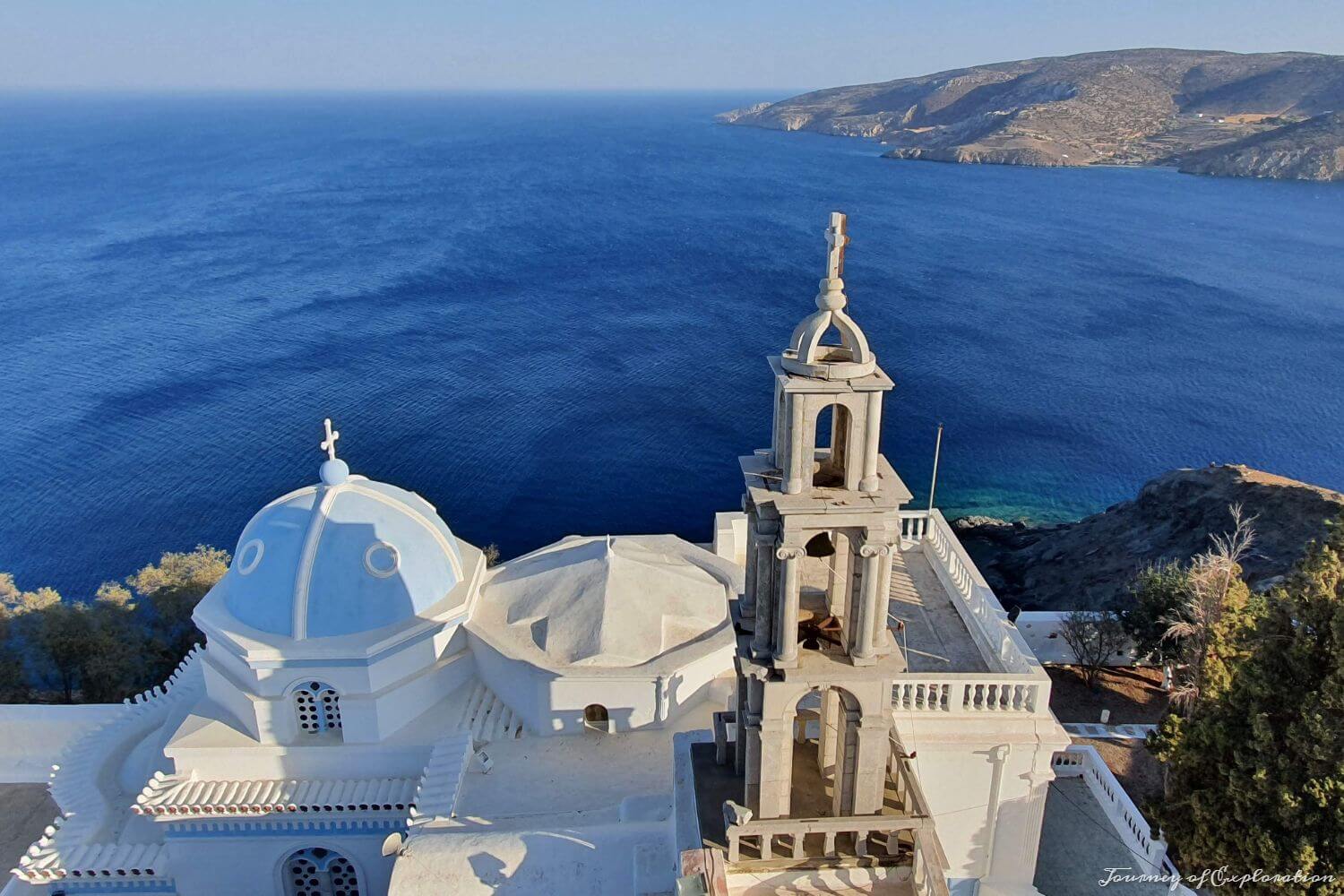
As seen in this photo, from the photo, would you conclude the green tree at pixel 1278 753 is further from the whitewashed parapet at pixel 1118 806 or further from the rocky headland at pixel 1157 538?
the rocky headland at pixel 1157 538

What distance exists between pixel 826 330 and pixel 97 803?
57.1 ft

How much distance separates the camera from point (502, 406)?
58.7 metres

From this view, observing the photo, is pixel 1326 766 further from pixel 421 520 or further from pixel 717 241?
pixel 717 241

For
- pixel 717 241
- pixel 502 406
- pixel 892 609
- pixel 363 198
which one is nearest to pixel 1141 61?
pixel 717 241

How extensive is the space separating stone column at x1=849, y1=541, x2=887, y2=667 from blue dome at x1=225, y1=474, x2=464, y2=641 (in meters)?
10.0

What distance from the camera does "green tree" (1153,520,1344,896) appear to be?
11883mm

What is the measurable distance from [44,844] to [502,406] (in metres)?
43.2

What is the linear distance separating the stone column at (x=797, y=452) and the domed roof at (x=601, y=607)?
8.06 metres

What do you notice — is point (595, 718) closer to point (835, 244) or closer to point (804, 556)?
point (804, 556)

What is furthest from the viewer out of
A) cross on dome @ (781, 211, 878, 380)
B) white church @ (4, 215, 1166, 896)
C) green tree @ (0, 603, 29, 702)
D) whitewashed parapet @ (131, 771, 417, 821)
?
green tree @ (0, 603, 29, 702)

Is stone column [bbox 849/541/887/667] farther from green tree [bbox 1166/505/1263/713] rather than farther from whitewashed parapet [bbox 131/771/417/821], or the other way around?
whitewashed parapet [bbox 131/771/417/821]

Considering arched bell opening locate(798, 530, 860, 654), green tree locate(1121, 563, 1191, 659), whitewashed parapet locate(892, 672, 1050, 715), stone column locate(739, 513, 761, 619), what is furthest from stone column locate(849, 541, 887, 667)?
green tree locate(1121, 563, 1191, 659)

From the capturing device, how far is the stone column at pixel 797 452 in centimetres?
992

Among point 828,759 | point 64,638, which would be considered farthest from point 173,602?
point 828,759
